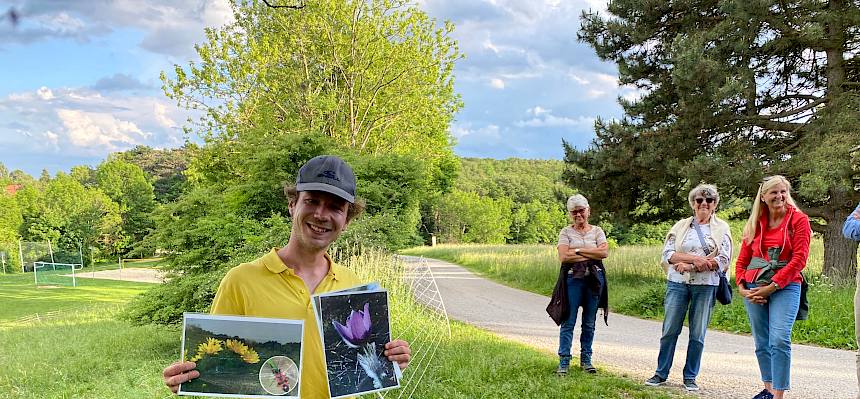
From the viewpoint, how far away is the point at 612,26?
51.2ft

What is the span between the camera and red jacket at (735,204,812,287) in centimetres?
492

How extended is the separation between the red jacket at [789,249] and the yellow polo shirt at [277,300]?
425cm

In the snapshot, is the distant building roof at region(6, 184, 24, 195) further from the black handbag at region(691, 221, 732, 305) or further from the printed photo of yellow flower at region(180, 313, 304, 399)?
the printed photo of yellow flower at region(180, 313, 304, 399)

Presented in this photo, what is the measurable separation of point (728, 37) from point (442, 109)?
14918 millimetres

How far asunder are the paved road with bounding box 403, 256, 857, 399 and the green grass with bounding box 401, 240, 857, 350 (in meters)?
0.59

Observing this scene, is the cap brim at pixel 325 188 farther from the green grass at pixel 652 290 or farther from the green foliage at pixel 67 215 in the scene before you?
the green foliage at pixel 67 215

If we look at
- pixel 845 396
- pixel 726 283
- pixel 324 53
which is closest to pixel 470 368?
pixel 726 283

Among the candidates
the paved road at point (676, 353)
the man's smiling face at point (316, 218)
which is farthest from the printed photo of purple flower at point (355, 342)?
the paved road at point (676, 353)

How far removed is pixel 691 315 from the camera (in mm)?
5738

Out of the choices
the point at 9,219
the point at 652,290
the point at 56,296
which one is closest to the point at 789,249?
the point at 652,290

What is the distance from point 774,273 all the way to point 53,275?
4918 centimetres

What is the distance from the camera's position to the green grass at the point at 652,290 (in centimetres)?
923

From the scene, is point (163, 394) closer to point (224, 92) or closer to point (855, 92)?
point (855, 92)

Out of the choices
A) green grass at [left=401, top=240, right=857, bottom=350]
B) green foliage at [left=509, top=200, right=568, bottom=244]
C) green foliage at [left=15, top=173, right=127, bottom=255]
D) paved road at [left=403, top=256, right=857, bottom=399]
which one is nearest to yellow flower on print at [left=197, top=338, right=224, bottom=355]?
paved road at [left=403, top=256, right=857, bottom=399]
